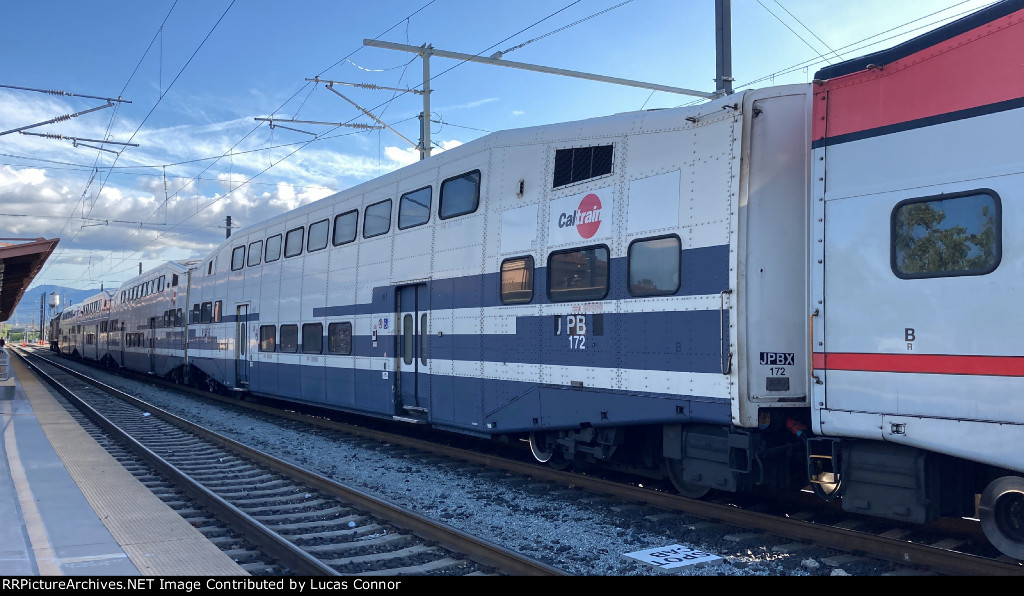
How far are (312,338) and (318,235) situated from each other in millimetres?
2061

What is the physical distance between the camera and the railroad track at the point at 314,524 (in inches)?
230

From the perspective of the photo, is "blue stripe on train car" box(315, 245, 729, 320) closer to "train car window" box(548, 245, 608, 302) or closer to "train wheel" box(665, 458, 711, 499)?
"train car window" box(548, 245, 608, 302)

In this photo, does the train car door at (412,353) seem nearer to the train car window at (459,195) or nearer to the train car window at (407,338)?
the train car window at (407,338)

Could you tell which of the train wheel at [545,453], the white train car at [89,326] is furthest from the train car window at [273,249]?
the white train car at [89,326]

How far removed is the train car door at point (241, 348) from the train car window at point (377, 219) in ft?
21.9

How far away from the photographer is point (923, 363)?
5344 mm

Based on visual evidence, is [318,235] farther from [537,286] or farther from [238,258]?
[537,286]

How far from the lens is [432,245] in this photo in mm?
10797

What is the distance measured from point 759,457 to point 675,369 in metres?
1.11

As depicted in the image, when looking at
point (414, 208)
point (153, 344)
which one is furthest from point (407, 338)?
point (153, 344)

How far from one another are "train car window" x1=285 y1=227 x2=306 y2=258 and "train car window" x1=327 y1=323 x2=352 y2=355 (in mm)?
2369

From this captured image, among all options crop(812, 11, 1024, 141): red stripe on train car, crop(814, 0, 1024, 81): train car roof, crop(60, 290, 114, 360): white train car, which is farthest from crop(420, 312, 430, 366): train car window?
crop(60, 290, 114, 360): white train car

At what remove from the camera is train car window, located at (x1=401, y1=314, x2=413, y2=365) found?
11.3m

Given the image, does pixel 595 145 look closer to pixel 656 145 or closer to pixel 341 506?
pixel 656 145
